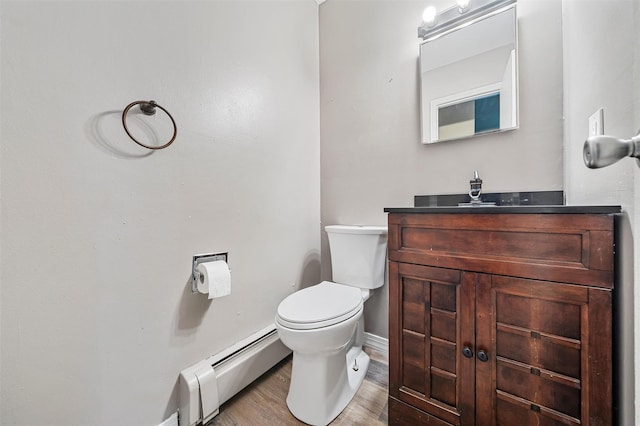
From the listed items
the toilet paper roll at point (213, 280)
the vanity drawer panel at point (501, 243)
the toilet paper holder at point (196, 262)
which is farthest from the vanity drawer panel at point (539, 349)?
the toilet paper holder at point (196, 262)

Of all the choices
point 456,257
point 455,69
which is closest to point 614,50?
point 456,257

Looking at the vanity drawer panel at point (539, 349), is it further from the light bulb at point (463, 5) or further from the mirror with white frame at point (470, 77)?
the light bulb at point (463, 5)

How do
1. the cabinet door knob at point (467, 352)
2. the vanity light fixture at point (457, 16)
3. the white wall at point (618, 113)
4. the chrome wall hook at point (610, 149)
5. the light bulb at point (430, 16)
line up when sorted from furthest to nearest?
the light bulb at point (430, 16), the vanity light fixture at point (457, 16), the cabinet door knob at point (467, 352), the white wall at point (618, 113), the chrome wall hook at point (610, 149)

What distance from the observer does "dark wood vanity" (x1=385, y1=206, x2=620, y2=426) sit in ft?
2.16

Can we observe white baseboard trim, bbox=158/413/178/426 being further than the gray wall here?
No

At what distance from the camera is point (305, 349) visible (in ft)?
3.41

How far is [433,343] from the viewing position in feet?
2.95

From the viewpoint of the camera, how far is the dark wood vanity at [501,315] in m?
0.66

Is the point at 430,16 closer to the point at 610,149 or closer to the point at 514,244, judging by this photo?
the point at 514,244

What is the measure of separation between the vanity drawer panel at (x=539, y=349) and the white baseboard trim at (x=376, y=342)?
3.00ft

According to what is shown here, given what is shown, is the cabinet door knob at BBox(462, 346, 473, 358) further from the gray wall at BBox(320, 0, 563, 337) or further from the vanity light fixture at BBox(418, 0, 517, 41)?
the vanity light fixture at BBox(418, 0, 517, 41)

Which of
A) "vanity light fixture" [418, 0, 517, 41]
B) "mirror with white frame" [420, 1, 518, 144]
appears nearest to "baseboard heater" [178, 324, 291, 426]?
"mirror with white frame" [420, 1, 518, 144]

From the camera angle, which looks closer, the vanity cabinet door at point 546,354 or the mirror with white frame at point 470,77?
the vanity cabinet door at point 546,354

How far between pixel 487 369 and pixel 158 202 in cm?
133
